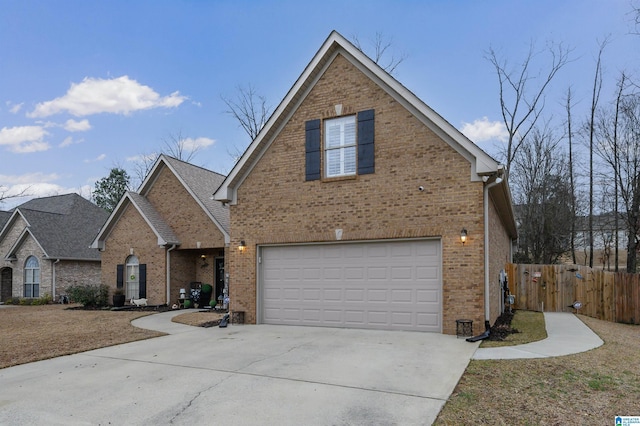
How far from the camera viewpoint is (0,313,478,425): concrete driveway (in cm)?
489

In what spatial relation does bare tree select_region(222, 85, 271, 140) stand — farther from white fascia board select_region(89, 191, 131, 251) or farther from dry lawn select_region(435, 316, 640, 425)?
dry lawn select_region(435, 316, 640, 425)

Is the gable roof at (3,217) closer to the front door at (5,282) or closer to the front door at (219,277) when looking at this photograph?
the front door at (5,282)

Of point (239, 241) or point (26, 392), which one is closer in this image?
point (26, 392)

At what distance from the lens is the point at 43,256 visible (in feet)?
75.9

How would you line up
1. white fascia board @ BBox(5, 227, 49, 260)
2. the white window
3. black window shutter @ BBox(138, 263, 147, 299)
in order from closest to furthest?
the white window
black window shutter @ BBox(138, 263, 147, 299)
white fascia board @ BBox(5, 227, 49, 260)

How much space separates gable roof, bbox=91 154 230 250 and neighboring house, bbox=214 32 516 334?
18.8 ft

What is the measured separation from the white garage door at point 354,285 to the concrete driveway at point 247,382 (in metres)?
0.94

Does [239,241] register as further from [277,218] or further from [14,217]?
[14,217]

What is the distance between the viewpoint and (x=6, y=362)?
8008mm

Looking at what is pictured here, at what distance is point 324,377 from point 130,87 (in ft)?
90.1

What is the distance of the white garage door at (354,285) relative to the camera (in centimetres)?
1016

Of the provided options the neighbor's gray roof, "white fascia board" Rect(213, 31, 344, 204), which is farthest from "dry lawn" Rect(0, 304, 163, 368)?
the neighbor's gray roof

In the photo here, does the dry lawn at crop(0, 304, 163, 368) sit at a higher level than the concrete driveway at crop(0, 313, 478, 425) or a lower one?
lower

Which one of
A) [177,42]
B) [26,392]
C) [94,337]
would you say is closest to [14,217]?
[177,42]
